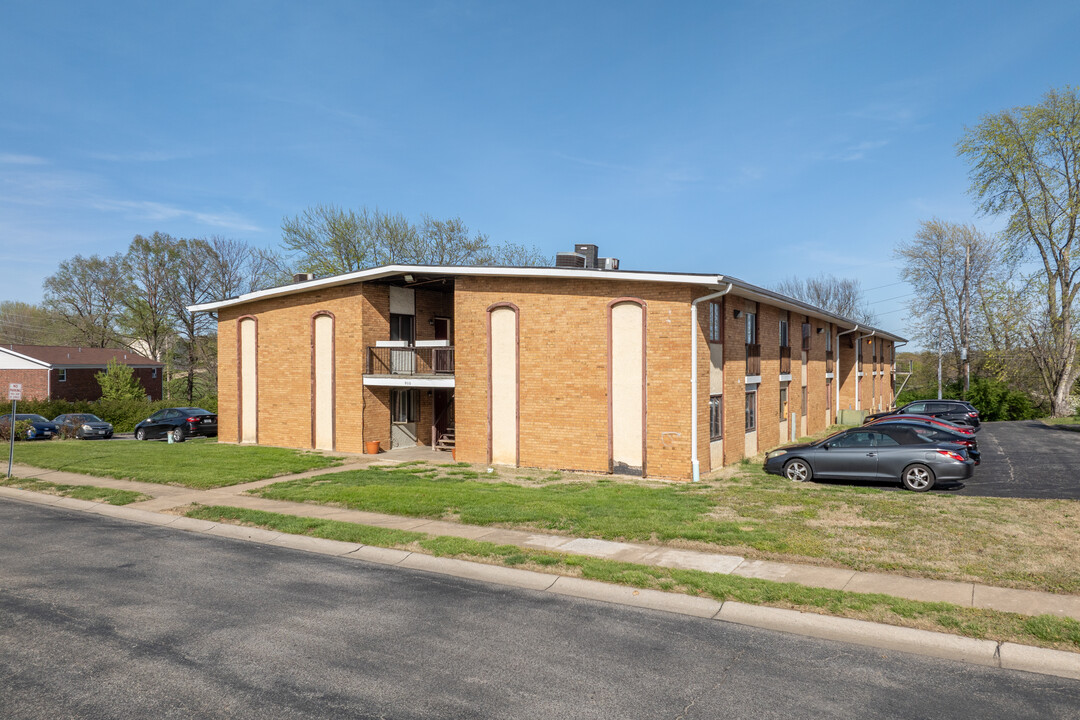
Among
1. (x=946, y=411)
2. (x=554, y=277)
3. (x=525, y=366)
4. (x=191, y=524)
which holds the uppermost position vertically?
(x=554, y=277)

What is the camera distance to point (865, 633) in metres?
6.77

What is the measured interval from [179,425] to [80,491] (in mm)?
15208

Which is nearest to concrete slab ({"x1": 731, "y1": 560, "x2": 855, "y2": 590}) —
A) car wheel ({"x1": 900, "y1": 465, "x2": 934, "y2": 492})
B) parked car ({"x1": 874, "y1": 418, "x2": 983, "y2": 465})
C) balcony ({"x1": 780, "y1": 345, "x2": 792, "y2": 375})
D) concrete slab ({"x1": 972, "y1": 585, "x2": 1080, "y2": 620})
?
concrete slab ({"x1": 972, "y1": 585, "x2": 1080, "y2": 620})

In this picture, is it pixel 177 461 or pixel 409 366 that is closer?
pixel 177 461

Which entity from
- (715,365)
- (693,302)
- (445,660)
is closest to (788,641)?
(445,660)

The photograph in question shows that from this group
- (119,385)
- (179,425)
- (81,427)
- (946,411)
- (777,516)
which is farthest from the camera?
(119,385)

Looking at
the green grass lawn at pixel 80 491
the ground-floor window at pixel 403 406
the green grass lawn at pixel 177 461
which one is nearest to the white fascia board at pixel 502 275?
the ground-floor window at pixel 403 406

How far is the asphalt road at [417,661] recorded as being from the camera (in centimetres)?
522

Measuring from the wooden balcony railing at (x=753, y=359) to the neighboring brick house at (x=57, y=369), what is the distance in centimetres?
4385

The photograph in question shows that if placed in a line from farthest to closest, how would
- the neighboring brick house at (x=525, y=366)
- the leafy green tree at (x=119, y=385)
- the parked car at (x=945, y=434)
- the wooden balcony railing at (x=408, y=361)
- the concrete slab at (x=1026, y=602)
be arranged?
the leafy green tree at (x=119, y=385) < the wooden balcony railing at (x=408, y=361) < the parked car at (x=945, y=434) < the neighboring brick house at (x=525, y=366) < the concrete slab at (x=1026, y=602)

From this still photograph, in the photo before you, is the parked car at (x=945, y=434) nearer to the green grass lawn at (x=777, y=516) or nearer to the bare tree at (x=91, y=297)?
the green grass lawn at (x=777, y=516)

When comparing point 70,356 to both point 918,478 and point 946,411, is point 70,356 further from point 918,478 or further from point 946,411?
point 946,411

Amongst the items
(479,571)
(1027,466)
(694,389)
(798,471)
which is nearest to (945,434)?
(1027,466)

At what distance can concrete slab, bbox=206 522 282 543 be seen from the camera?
36.9 feet
